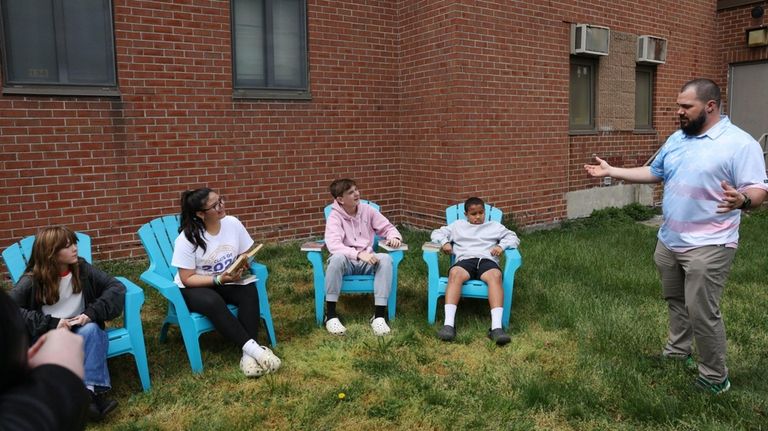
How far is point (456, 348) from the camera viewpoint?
4312mm

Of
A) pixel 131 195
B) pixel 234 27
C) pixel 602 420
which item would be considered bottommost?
pixel 602 420

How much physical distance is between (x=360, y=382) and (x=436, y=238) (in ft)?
5.68

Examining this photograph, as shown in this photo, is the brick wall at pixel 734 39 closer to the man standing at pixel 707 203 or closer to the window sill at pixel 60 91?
the man standing at pixel 707 203

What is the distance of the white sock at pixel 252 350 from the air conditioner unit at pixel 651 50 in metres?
8.16

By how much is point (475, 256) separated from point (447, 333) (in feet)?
2.55

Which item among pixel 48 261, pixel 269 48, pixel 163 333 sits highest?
pixel 269 48

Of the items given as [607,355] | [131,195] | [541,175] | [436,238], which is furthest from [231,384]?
[541,175]

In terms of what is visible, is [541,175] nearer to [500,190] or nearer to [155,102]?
[500,190]

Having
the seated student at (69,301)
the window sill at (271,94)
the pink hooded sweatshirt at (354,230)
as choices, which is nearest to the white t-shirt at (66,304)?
the seated student at (69,301)

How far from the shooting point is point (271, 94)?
729cm

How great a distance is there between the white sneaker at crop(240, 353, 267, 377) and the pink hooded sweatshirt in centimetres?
126

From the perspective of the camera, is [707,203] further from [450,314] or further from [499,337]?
[450,314]

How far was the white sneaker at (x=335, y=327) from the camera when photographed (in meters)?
4.61

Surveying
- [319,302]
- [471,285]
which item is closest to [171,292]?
[319,302]
